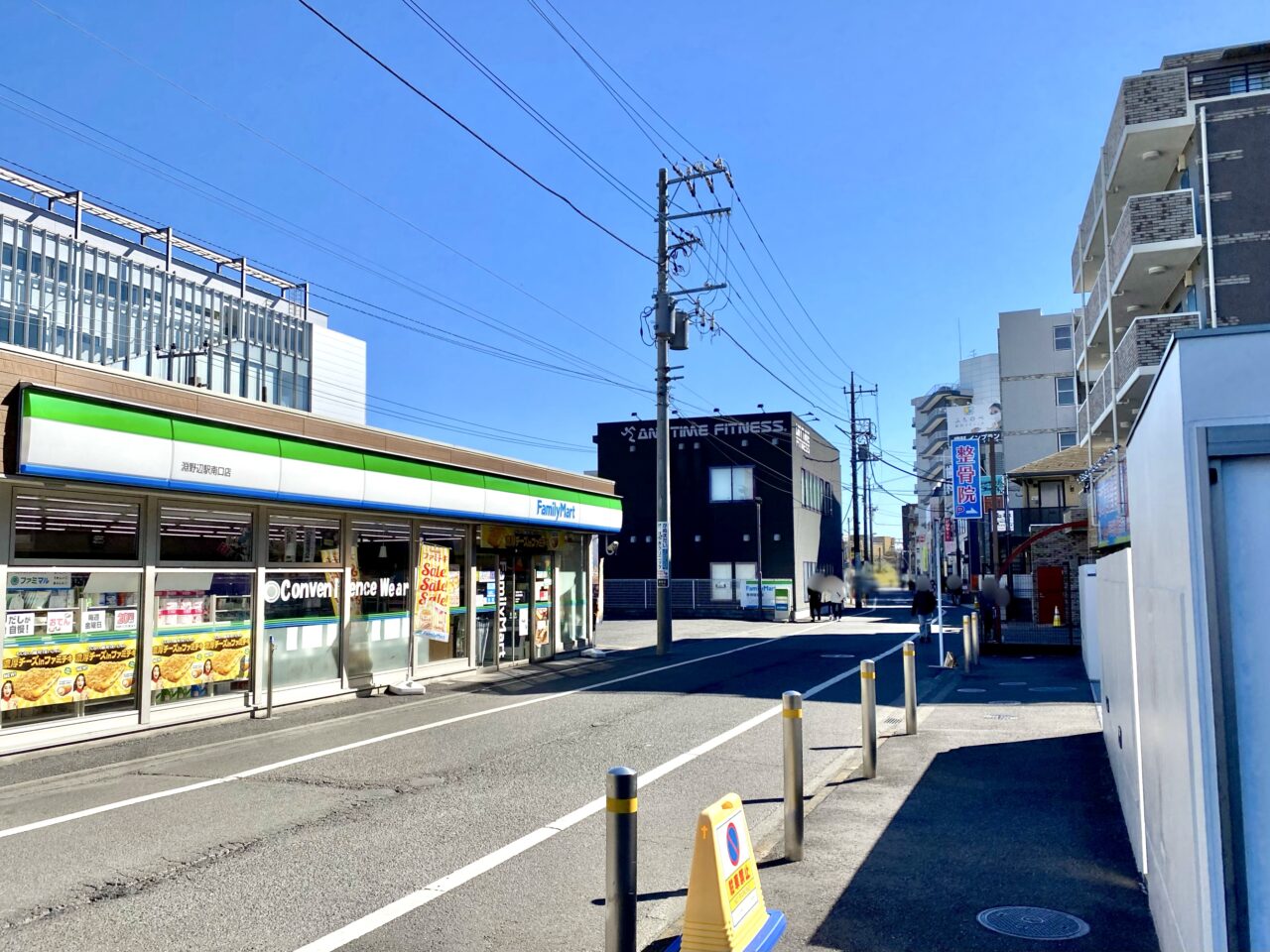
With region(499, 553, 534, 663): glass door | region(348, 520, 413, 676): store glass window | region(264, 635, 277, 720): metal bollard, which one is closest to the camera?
region(264, 635, 277, 720): metal bollard

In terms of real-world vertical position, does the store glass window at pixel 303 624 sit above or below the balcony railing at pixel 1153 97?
below

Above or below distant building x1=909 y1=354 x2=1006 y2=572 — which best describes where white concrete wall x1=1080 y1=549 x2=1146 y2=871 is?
below

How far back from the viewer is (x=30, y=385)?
9.73 meters

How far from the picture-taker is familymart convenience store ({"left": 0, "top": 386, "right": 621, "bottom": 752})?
33.6 feet

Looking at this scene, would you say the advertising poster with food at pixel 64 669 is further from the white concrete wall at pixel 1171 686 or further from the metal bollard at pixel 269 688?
the white concrete wall at pixel 1171 686

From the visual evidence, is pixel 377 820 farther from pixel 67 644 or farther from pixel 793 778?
pixel 67 644

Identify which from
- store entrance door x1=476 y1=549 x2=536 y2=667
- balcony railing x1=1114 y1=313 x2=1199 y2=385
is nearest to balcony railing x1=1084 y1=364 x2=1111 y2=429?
balcony railing x1=1114 y1=313 x2=1199 y2=385

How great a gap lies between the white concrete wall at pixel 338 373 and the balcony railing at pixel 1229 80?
5714cm

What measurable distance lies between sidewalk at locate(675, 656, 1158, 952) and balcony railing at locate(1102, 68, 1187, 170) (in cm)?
2152

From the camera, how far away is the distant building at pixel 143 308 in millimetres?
47969

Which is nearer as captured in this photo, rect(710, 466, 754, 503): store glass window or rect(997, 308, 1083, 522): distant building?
rect(710, 466, 754, 503): store glass window

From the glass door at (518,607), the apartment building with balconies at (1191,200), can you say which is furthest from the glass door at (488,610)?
the apartment building with balconies at (1191,200)

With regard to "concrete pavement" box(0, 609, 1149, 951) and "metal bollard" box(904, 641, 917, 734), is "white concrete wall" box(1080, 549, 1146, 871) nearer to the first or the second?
"concrete pavement" box(0, 609, 1149, 951)

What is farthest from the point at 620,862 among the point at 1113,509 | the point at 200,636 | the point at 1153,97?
the point at 1153,97
